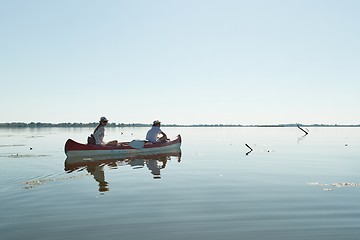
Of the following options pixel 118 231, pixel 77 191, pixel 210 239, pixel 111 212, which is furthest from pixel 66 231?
pixel 77 191

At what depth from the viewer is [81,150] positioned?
76.6 feet

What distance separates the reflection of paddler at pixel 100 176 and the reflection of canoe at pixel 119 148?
13.1ft

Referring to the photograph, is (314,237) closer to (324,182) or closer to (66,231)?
(66,231)

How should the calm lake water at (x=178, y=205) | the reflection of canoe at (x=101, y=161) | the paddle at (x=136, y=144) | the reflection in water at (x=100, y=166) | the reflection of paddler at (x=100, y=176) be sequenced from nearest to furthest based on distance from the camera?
the calm lake water at (x=178, y=205) → the reflection of paddler at (x=100, y=176) → the reflection in water at (x=100, y=166) → the reflection of canoe at (x=101, y=161) → the paddle at (x=136, y=144)

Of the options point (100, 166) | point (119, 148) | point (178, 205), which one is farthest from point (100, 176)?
point (119, 148)

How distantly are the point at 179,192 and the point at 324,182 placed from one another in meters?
7.02

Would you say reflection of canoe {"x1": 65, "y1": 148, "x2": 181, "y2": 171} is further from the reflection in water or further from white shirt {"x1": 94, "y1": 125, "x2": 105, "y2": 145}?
white shirt {"x1": 94, "y1": 125, "x2": 105, "y2": 145}

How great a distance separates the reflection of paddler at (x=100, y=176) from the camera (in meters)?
13.0

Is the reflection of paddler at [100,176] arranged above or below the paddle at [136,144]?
below

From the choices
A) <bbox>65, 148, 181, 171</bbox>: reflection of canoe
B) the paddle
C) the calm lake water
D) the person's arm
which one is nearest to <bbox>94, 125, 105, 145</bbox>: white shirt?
the person's arm

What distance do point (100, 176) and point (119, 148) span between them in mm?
9398

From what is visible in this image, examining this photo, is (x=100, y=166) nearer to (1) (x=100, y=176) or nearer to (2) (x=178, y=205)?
(1) (x=100, y=176)

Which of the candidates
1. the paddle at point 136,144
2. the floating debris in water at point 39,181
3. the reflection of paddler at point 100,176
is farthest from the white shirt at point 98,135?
the floating debris in water at point 39,181

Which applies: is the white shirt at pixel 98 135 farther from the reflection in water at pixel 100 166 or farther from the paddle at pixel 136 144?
the paddle at pixel 136 144
